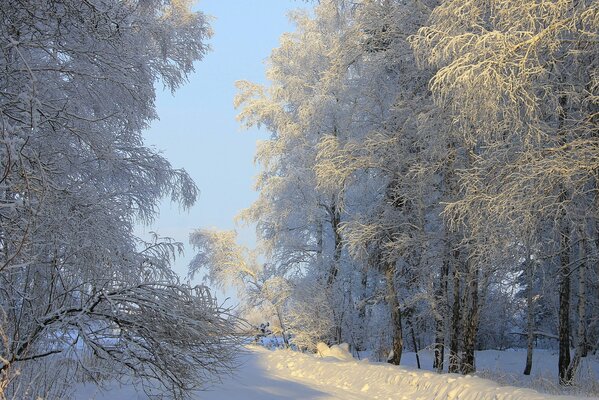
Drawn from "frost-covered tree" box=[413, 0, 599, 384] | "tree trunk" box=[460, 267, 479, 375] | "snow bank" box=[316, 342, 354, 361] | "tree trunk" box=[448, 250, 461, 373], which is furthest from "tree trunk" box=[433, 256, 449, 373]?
"frost-covered tree" box=[413, 0, 599, 384]

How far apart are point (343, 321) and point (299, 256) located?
8.35 feet

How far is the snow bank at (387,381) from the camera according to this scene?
8.89 metres

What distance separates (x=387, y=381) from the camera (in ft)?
38.7

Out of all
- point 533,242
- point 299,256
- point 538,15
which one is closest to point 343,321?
point 299,256

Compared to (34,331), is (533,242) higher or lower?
higher

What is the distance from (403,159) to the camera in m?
13.9

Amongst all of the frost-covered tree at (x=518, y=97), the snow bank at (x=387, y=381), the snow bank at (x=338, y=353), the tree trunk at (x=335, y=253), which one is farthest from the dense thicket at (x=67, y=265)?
the tree trunk at (x=335, y=253)

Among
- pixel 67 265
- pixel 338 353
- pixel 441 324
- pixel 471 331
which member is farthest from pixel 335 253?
pixel 67 265

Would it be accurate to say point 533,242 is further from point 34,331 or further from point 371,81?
point 34,331

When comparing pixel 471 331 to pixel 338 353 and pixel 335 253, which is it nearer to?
pixel 338 353

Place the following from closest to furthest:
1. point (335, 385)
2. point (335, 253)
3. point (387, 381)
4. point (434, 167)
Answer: point (387, 381), point (335, 385), point (434, 167), point (335, 253)

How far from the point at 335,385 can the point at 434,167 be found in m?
4.56

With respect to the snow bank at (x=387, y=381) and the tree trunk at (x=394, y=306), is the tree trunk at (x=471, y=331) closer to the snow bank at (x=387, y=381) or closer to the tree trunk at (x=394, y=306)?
the snow bank at (x=387, y=381)

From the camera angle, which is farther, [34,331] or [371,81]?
[371,81]
